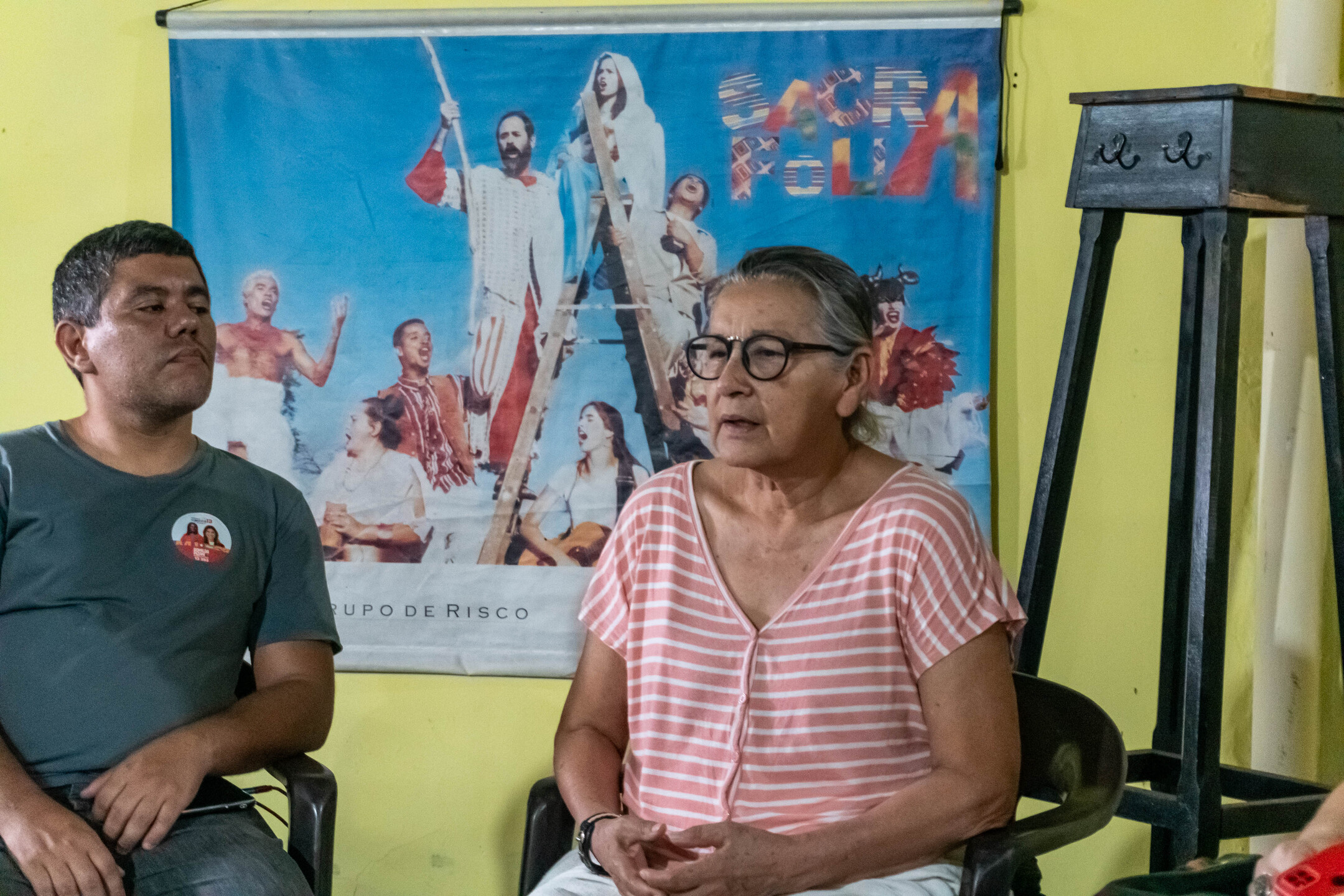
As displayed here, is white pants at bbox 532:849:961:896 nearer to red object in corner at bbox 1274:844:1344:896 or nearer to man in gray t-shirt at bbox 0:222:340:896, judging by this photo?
man in gray t-shirt at bbox 0:222:340:896

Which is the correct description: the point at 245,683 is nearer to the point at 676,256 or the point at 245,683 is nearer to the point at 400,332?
the point at 400,332

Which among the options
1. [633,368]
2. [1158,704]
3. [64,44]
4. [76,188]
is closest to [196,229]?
[76,188]

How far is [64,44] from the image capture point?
2.81 m

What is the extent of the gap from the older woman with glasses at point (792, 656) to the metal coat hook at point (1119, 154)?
0.63 metres

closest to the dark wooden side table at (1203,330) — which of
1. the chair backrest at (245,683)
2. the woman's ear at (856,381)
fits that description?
the woman's ear at (856,381)

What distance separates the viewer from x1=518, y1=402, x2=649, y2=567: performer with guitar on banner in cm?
266

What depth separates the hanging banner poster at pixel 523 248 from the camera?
101 inches

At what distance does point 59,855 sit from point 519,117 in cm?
165

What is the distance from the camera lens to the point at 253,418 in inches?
109

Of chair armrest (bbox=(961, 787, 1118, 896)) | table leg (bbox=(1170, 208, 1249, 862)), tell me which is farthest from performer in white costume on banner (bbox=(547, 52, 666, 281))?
chair armrest (bbox=(961, 787, 1118, 896))

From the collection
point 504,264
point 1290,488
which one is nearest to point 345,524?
point 504,264

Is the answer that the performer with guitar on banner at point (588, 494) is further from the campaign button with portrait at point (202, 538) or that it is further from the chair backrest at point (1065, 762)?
the chair backrest at point (1065, 762)

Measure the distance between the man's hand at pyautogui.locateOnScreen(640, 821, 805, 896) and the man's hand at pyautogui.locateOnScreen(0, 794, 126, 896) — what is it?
0.72 metres

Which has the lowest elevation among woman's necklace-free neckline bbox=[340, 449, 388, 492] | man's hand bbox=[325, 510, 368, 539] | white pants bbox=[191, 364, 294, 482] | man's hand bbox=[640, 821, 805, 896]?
man's hand bbox=[640, 821, 805, 896]
